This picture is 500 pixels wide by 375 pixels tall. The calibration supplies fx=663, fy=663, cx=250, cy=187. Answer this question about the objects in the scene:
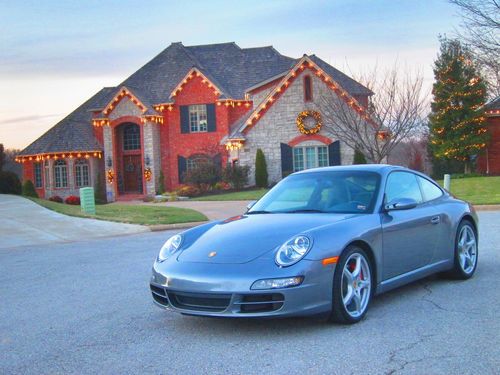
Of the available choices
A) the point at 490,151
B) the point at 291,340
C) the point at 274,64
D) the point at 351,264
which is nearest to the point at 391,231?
the point at 351,264

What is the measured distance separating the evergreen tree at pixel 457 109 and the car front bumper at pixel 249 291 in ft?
106

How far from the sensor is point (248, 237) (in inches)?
236

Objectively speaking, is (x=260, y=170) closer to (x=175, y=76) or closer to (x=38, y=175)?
(x=175, y=76)

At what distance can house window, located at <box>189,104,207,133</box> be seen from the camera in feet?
128

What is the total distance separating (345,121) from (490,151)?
11421 millimetres

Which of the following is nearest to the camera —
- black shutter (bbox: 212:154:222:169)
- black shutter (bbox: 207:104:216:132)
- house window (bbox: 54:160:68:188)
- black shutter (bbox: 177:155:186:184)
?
black shutter (bbox: 212:154:222:169)

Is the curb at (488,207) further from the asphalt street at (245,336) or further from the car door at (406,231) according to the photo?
the car door at (406,231)

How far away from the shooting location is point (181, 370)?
15.6ft

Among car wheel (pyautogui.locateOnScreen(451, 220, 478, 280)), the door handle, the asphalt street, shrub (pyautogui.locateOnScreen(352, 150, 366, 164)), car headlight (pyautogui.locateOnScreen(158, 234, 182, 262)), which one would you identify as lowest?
the asphalt street

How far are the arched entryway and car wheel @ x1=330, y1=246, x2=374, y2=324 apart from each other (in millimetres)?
34369

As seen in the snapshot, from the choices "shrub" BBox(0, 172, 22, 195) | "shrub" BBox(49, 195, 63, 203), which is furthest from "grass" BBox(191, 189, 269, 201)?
"shrub" BBox(49, 195, 63, 203)

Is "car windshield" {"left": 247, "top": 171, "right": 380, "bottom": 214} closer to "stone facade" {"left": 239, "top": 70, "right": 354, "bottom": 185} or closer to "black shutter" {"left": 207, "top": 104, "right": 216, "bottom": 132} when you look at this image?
"stone facade" {"left": 239, "top": 70, "right": 354, "bottom": 185}

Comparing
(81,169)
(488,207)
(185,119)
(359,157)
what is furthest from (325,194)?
(81,169)

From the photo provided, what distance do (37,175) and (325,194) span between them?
36.4 m
